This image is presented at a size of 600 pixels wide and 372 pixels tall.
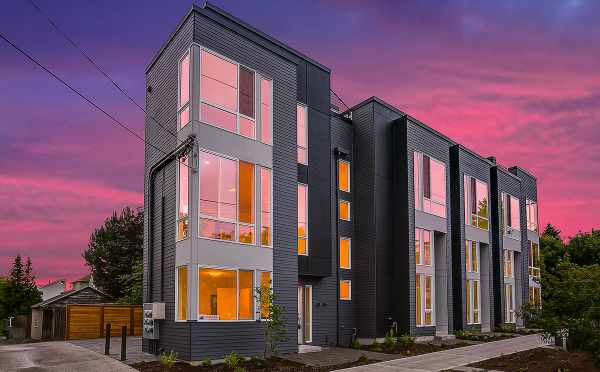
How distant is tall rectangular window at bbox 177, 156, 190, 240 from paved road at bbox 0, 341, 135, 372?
411 centimetres

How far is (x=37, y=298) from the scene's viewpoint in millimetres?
44906

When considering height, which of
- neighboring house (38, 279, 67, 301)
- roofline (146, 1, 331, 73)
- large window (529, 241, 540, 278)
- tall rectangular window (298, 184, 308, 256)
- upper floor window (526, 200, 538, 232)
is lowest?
neighboring house (38, 279, 67, 301)

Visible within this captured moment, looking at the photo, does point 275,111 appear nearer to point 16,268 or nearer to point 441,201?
point 441,201

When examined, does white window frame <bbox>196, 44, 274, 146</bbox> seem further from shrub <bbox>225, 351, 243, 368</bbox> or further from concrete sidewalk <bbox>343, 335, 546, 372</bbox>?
concrete sidewalk <bbox>343, 335, 546, 372</bbox>

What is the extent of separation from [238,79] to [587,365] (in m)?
13.1

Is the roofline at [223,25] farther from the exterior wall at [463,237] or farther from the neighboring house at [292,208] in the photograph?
the exterior wall at [463,237]

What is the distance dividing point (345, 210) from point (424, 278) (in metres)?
4.89

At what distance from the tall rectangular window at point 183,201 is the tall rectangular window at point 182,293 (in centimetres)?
102

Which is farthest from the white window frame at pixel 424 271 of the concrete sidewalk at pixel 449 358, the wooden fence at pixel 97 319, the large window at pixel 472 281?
the wooden fence at pixel 97 319

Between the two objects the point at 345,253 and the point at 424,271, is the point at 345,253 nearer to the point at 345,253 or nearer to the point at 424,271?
the point at 345,253

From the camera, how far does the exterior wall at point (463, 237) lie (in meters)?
30.3

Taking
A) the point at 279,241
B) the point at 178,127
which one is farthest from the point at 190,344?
the point at 178,127

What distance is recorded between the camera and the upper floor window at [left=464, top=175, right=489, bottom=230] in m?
32.2

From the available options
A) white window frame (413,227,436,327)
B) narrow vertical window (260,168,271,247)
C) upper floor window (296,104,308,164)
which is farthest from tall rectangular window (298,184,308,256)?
white window frame (413,227,436,327)
